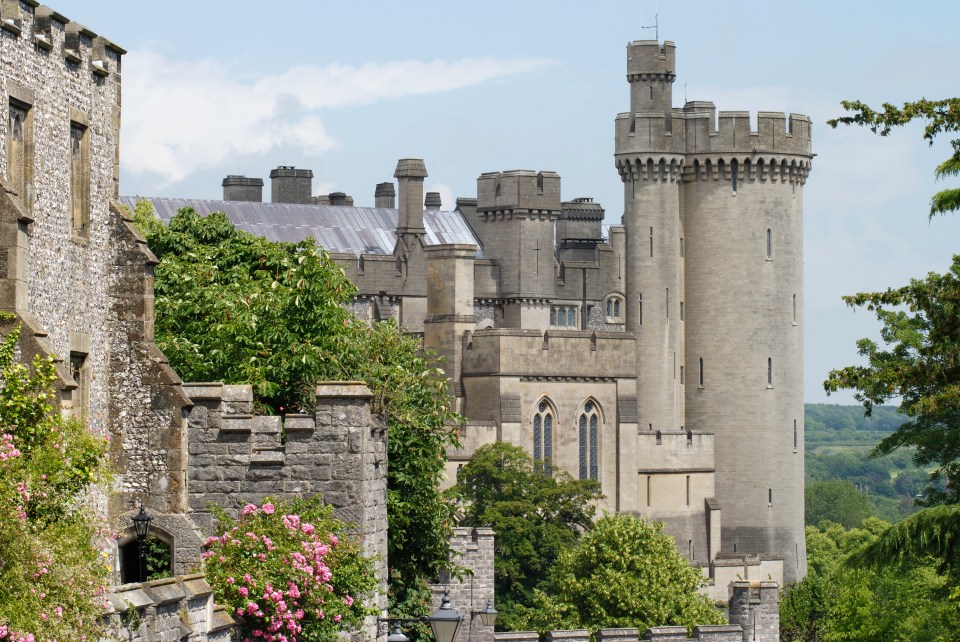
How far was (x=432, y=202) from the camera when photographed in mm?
99938

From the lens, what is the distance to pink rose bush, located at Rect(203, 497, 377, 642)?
23.0 m

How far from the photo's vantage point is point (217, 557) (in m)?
23.3

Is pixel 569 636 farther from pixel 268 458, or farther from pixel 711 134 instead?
pixel 711 134

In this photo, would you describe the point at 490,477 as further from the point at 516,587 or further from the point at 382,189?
→ the point at 382,189

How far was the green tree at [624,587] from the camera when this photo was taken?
56188mm

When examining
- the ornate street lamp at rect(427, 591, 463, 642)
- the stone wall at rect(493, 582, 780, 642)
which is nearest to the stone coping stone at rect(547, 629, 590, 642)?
the stone wall at rect(493, 582, 780, 642)

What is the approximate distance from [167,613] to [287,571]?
363 cm

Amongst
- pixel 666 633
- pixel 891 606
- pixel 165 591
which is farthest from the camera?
pixel 891 606

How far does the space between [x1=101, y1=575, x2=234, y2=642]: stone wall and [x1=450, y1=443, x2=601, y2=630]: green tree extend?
1675 inches

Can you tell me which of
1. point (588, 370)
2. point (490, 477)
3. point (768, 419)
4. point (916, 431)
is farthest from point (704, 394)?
point (916, 431)

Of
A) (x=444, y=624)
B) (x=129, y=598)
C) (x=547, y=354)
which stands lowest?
(x=444, y=624)

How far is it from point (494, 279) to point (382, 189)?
9148 mm

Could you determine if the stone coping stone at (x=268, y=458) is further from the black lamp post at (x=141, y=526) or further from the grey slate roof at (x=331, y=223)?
the grey slate roof at (x=331, y=223)

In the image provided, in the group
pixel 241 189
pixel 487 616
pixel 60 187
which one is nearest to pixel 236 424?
pixel 60 187
